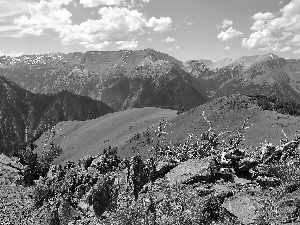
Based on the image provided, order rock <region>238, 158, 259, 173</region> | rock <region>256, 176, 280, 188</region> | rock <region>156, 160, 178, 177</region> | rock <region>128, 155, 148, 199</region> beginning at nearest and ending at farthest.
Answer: rock <region>256, 176, 280, 188</region> → rock <region>128, 155, 148, 199</region> → rock <region>238, 158, 259, 173</region> → rock <region>156, 160, 178, 177</region>

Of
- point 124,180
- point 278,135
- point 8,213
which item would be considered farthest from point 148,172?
point 278,135

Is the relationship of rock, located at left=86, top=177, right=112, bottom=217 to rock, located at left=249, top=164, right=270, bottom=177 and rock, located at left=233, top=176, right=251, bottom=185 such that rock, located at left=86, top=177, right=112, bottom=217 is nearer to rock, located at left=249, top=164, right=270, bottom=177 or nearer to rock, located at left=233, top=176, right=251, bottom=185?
rock, located at left=233, top=176, right=251, bottom=185

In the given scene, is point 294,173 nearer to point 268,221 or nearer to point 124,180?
point 268,221

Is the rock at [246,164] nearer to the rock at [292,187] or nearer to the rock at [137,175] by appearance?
the rock at [292,187]

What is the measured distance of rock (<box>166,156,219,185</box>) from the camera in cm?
1953

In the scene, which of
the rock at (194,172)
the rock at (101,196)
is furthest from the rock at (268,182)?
the rock at (101,196)

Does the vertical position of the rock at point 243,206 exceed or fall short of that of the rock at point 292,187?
it falls short

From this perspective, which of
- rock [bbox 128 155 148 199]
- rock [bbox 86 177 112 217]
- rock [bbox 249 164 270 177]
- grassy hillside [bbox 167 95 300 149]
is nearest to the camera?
rock [bbox 86 177 112 217]

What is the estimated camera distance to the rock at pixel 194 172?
19.5 meters

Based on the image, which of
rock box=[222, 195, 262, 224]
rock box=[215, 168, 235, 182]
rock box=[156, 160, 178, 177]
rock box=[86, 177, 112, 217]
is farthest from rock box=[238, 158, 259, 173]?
rock box=[86, 177, 112, 217]

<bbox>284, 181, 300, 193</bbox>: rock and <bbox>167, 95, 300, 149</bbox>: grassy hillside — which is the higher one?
<bbox>284, 181, 300, 193</bbox>: rock

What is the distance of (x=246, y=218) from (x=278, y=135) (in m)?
138

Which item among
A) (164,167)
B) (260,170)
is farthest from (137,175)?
(260,170)

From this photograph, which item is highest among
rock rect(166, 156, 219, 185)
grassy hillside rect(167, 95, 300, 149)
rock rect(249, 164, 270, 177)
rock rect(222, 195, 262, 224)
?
rock rect(166, 156, 219, 185)
